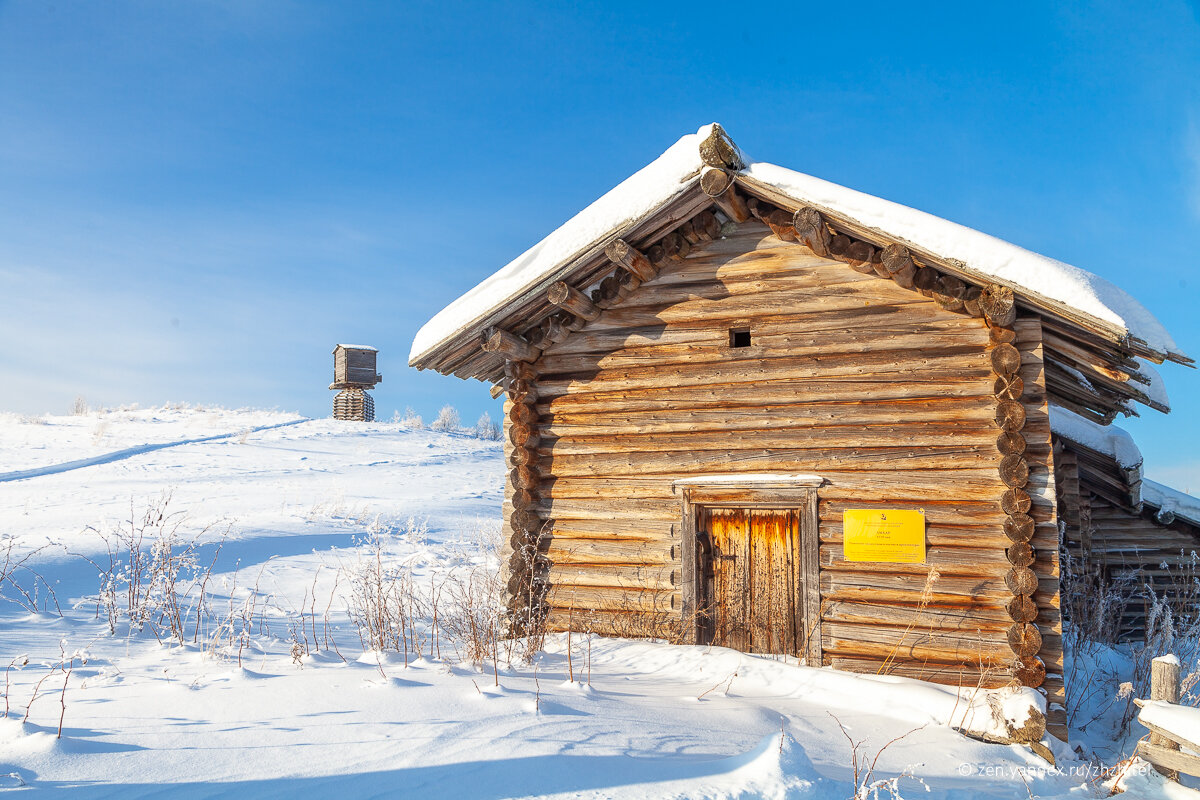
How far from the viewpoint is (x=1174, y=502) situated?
1186 cm

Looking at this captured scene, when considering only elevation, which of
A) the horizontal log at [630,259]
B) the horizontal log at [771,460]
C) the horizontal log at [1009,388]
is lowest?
the horizontal log at [771,460]

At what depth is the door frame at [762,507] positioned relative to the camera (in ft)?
23.5

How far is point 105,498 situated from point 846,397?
14.6m

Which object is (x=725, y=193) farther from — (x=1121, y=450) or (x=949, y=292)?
(x=1121, y=450)

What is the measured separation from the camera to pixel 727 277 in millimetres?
7875

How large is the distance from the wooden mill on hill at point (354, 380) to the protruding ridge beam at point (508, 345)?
23.6 m

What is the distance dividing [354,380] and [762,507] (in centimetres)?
2634

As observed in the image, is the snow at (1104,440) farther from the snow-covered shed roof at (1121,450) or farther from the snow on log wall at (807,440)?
the snow on log wall at (807,440)

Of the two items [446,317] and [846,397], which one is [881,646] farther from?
[446,317]

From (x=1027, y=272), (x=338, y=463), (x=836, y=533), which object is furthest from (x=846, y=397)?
(x=338, y=463)

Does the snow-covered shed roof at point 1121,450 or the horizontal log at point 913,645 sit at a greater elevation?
the snow-covered shed roof at point 1121,450

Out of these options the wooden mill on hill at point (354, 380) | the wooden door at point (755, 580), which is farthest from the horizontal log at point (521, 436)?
the wooden mill on hill at point (354, 380)

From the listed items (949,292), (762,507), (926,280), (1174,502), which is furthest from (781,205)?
(1174,502)

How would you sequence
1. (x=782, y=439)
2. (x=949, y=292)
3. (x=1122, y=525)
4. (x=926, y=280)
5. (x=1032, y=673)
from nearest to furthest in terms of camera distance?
(x=1032, y=673) → (x=949, y=292) → (x=926, y=280) → (x=782, y=439) → (x=1122, y=525)
